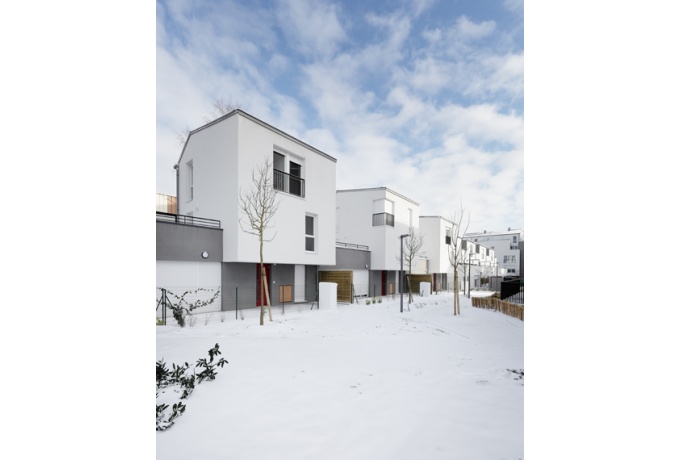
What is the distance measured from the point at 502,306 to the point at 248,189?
33.5ft

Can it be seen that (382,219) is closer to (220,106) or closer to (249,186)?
(249,186)

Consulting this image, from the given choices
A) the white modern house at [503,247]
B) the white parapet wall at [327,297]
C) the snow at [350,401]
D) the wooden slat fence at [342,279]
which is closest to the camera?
the snow at [350,401]

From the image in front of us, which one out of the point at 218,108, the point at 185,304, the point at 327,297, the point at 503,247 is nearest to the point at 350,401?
the point at 218,108

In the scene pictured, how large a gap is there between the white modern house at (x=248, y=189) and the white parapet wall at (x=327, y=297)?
1482mm

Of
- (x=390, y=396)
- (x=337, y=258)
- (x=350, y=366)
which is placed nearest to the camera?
(x=390, y=396)

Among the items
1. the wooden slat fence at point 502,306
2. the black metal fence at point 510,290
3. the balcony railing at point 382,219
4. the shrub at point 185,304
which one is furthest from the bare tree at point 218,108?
the black metal fence at point 510,290

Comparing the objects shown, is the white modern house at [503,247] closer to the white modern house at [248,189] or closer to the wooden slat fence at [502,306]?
the wooden slat fence at [502,306]

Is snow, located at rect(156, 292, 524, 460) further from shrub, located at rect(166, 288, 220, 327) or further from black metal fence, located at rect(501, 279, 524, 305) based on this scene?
black metal fence, located at rect(501, 279, 524, 305)

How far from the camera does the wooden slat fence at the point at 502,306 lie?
10.1 metres
